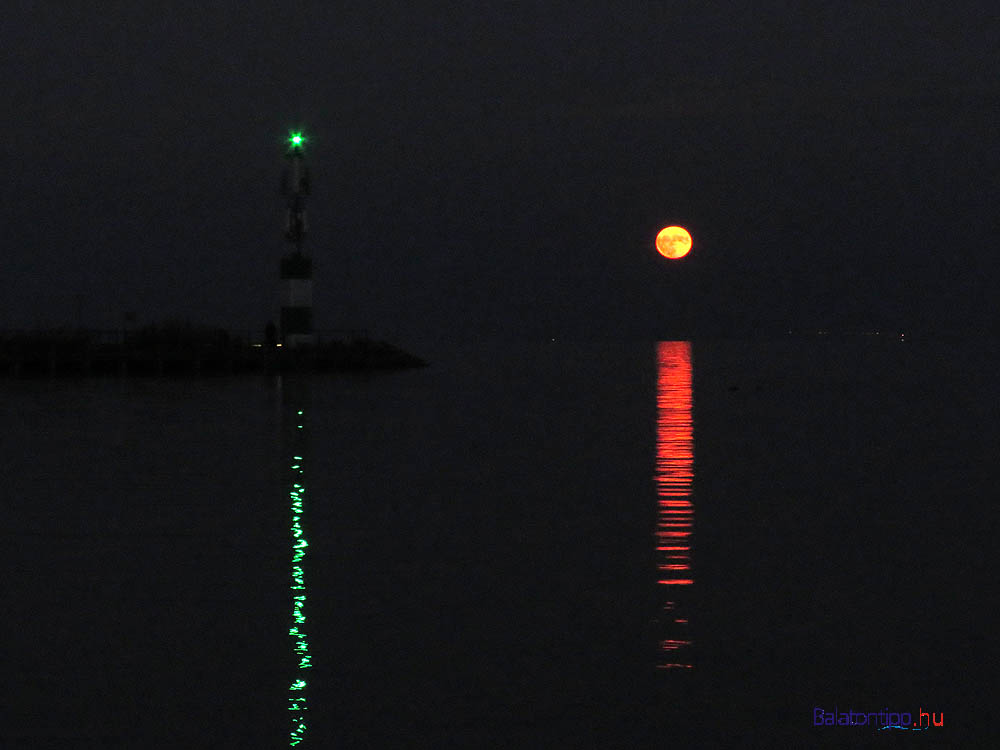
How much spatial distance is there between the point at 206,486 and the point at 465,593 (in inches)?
452

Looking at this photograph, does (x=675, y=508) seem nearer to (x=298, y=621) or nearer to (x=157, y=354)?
(x=298, y=621)

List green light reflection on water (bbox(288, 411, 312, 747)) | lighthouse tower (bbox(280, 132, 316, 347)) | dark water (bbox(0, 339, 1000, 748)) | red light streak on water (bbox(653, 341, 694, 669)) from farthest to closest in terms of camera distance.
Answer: lighthouse tower (bbox(280, 132, 316, 347)) < red light streak on water (bbox(653, 341, 694, 669)) < dark water (bbox(0, 339, 1000, 748)) < green light reflection on water (bbox(288, 411, 312, 747))

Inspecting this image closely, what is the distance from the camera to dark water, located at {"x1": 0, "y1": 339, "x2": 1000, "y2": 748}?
1062 centimetres

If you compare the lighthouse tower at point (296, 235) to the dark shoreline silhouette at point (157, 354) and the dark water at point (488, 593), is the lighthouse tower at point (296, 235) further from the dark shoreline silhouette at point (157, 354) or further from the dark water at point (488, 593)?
the dark water at point (488, 593)

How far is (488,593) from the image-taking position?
15.3 metres

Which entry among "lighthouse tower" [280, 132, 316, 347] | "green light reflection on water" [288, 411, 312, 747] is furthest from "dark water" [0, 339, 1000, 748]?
"lighthouse tower" [280, 132, 316, 347]

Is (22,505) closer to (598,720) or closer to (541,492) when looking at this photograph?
(541,492)

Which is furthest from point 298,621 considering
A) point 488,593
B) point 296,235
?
point 296,235

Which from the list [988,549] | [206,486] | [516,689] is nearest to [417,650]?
[516,689]

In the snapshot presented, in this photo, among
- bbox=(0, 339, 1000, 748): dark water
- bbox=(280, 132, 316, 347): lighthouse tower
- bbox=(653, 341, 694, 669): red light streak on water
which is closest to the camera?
bbox=(0, 339, 1000, 748): dark water

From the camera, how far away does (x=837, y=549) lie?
734 inches

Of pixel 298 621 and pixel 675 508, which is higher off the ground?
pixel 675 508

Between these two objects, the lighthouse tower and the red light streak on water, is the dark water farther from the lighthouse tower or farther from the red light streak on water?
the lighthouse tower

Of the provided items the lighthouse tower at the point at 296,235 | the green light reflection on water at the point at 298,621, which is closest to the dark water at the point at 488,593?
the green light reflection on water at the point at 298,621
